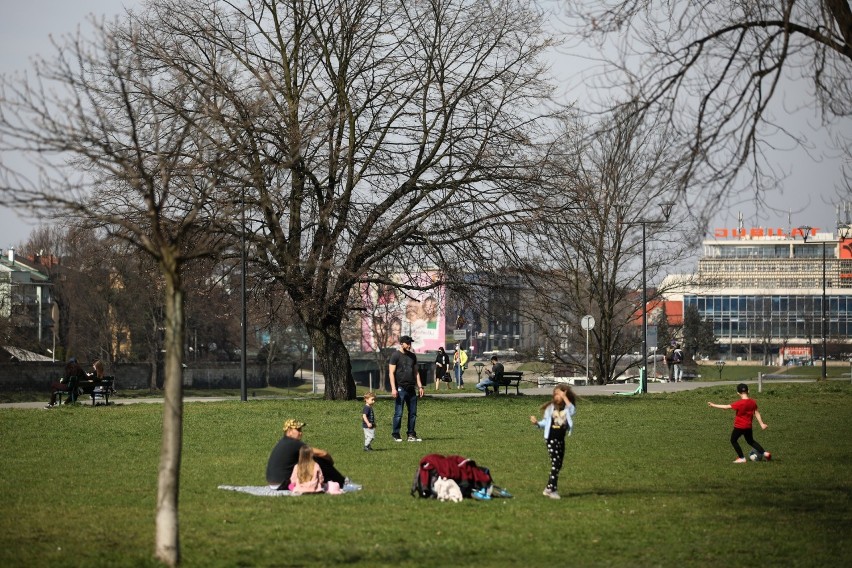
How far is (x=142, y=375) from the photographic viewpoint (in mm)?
79688

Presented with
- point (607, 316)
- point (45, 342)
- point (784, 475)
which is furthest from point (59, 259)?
point (784, 475)

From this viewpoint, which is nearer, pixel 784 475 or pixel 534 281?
pixel 784 475

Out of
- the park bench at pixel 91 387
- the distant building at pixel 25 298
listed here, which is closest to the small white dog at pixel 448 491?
the park bench at pixel 91 387

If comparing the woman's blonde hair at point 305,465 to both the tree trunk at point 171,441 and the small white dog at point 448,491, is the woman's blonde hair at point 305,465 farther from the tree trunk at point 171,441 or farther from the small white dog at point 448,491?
the tree trunk at point 171,441

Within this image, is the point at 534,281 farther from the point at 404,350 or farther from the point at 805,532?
the point at 805,532

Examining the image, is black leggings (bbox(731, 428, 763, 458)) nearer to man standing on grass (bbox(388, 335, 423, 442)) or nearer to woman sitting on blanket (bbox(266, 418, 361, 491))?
man standing on grass (bbox(388, 335, 423, 442))

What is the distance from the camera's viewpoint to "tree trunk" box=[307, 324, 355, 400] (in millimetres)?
36781

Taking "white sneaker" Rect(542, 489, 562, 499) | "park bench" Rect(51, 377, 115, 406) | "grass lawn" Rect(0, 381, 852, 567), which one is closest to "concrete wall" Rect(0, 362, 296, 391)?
"park bench" Rect(51, 377, 115, 406)

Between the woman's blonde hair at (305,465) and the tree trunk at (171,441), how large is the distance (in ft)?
18.1

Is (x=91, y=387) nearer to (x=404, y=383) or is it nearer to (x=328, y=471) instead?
(x=404, y=383)

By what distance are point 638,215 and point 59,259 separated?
192 feet

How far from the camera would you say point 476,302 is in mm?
36438

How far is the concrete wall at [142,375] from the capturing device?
5894 centimetres

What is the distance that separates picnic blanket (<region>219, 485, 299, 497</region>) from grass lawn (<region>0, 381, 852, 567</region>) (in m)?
0.37
